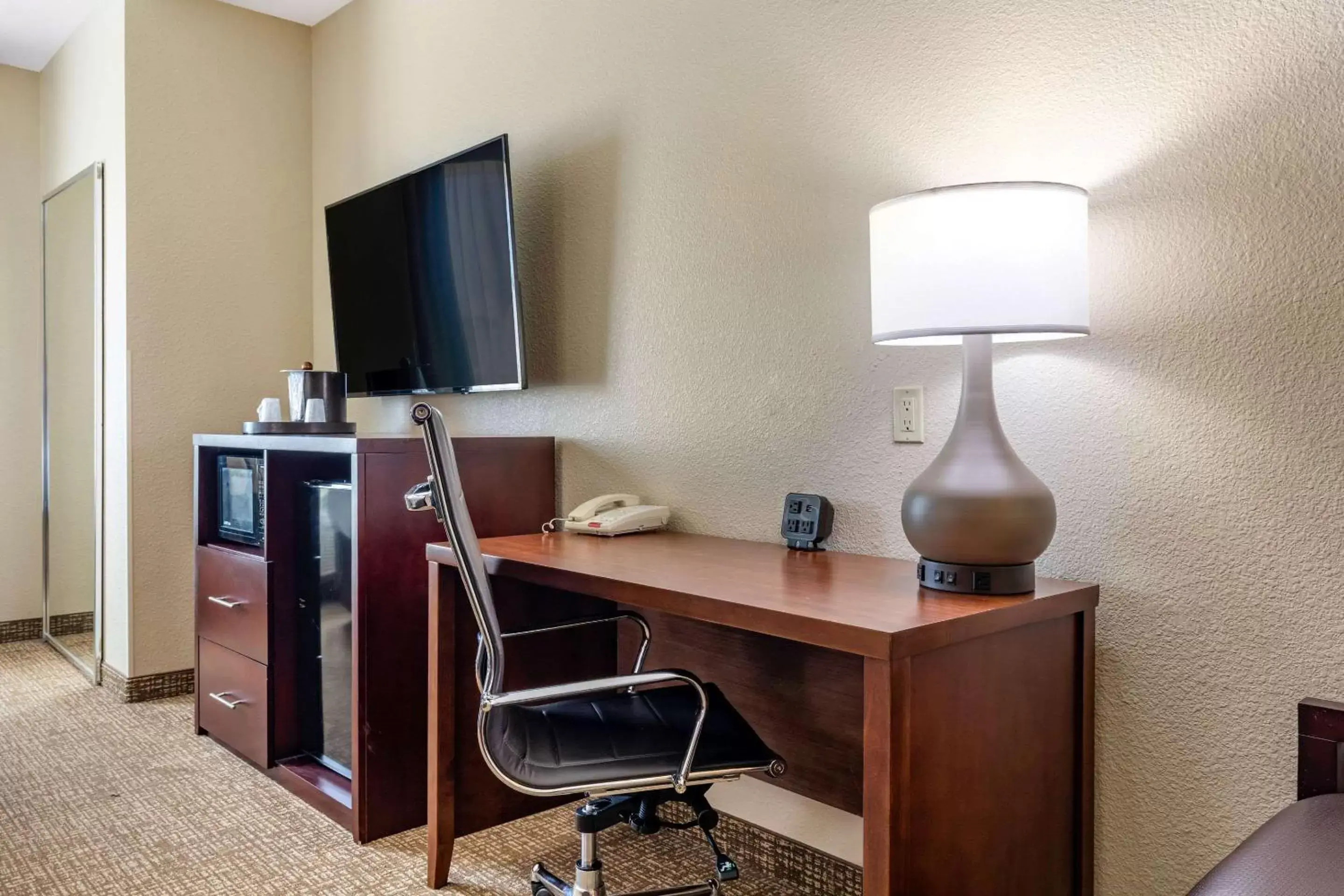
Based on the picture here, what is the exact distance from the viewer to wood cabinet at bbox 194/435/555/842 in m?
2.27

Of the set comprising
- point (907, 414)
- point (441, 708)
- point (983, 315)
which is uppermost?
point (983, 315)

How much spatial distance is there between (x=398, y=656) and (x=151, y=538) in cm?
165

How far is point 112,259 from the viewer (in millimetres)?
3459

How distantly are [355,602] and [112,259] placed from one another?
2055mm

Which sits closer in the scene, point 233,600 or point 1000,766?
point 1000,766

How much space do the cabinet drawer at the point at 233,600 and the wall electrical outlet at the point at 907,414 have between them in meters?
1.82

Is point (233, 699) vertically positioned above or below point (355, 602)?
below

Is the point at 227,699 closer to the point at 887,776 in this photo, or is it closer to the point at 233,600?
the point at 233,600

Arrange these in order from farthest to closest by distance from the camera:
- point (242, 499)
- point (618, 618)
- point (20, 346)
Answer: point (20, 346) < point (242, 499) < point (618, 618)

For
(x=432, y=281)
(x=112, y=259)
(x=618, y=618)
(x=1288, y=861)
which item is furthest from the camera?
(x=112, y=259)

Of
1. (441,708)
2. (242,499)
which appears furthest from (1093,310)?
(242,499)

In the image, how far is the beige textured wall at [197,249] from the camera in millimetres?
3393

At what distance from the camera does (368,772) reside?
2252 mm

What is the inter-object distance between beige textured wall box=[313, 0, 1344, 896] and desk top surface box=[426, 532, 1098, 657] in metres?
0.16
